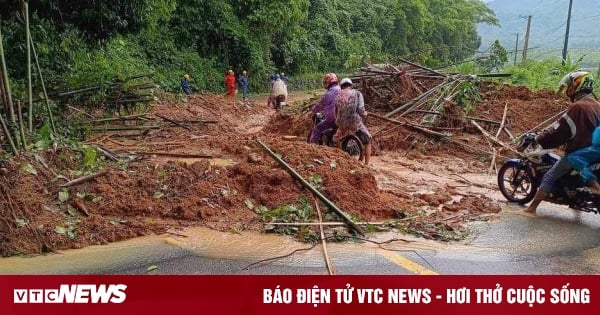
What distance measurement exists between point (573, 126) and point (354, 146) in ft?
13.6

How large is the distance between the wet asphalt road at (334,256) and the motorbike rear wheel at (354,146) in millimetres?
3763

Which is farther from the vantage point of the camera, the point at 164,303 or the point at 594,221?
the point at 594,221

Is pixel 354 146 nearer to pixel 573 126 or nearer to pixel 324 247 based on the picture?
pixel 573 126

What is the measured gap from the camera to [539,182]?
750 centimetres

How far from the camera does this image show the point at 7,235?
5.48 meters

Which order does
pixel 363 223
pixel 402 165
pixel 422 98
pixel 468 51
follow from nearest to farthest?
pixel 363 223 → pixel 402 165 → pixel 422 98 → pixel 468 51

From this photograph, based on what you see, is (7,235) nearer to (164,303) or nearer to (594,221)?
(164,303)

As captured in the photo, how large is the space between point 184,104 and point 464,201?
13.1 meters

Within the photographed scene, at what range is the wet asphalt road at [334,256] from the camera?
5.20 m

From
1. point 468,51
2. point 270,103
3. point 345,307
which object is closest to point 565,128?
point 345,307

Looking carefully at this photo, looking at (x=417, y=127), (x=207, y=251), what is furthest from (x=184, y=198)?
(x=417, y=127)

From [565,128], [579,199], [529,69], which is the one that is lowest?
[579,199]

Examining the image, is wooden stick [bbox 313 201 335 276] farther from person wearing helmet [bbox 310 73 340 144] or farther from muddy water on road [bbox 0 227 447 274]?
Result: person wearing helmet [bbox 310 73 340 144]

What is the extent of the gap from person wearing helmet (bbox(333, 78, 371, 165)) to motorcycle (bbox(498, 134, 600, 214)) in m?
2.68
